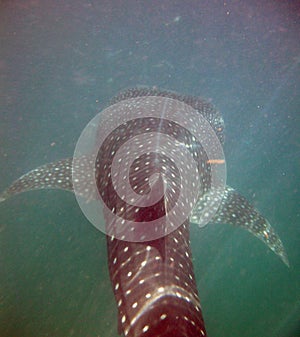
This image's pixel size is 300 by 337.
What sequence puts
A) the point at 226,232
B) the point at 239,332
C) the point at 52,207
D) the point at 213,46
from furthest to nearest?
the point at 213,46 → the point at 226,232 → the point at 239,332 → the point at 52,207

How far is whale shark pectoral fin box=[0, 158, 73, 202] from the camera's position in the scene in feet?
15.2

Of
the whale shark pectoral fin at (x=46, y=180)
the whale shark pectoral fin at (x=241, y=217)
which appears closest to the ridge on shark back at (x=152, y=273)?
the whale shark pectoral fin at (x=46, y=180)

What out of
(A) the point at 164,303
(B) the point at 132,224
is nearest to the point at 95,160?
(B) the point at 132,224

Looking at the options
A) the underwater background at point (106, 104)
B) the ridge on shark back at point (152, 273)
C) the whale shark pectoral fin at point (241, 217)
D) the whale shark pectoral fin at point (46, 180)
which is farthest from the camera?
the underwater background at point (106, 104)

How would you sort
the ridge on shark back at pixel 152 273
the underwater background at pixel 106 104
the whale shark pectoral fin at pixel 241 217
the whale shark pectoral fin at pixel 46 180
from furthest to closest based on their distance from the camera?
1. the underwater background at pixel 106 104
2. the whale shark pectoral fin at pixel 241 217
3. the whale shark pectoral fin at pixel 46 180
4. the ridge on shark back at pixel 152 273

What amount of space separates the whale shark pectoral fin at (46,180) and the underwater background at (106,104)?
8.59 feet

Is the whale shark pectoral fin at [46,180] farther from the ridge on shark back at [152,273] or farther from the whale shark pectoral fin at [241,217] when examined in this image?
the whale shark pectoral fin at [241,217]

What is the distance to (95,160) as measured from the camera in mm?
4883

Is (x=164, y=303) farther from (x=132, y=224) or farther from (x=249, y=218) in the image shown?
(x=249, y=218)

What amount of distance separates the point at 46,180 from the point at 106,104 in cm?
325

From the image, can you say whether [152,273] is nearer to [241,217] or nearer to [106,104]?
[241,217]

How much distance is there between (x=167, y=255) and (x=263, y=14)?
15.5 metres

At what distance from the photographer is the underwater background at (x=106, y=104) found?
675cm

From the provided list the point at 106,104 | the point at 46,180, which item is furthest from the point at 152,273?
the point at 106,104
